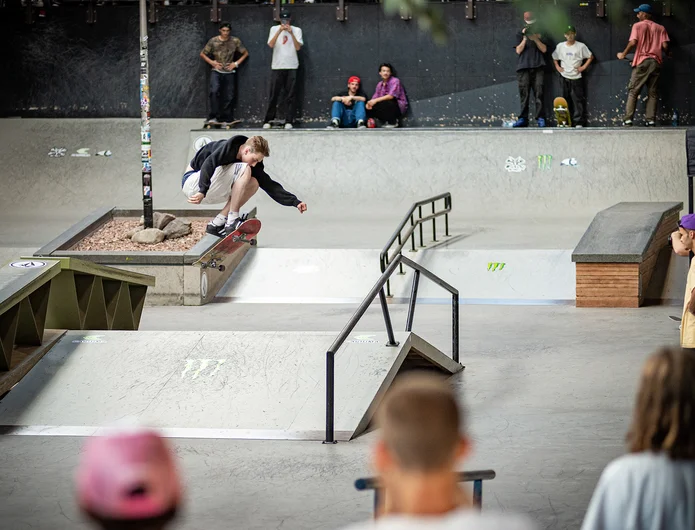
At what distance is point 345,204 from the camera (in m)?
18.6

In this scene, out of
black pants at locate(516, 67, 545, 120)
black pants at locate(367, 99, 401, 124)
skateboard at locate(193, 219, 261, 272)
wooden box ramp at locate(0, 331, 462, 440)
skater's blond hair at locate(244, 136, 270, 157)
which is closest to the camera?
wooden box ramp at locate(0, 331, 462, 440)

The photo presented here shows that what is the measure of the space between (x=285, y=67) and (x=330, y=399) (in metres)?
14.1

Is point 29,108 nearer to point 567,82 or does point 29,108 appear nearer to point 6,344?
point 567,82

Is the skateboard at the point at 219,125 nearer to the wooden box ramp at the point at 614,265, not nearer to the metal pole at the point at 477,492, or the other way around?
the wooden box ramp at the point at 614,265

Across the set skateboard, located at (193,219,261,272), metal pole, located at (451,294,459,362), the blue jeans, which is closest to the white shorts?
skateboard, located at (193,219,261,272)

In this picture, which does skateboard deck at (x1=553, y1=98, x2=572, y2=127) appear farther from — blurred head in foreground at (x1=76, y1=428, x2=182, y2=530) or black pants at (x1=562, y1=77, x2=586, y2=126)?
blurred head in foreground at (x1=76, y1=428, x2=182, y2=530)

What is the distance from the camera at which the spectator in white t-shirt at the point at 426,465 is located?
2.09 m

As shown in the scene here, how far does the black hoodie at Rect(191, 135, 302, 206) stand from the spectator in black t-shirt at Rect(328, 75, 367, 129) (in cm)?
1001

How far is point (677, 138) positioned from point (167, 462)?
17.7m

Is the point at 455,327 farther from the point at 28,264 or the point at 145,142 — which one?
the point at 145,142

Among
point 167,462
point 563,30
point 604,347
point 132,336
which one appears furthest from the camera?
point 604,347

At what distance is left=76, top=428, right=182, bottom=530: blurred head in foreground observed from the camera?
161 centimetres

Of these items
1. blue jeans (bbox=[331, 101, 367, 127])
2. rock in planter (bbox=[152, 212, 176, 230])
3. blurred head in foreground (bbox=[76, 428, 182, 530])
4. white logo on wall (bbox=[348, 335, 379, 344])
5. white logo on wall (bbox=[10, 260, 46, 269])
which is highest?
blue jeans (bbox=[331, 101, 367, 127])

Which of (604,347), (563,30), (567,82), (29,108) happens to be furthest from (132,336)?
(29,108)
